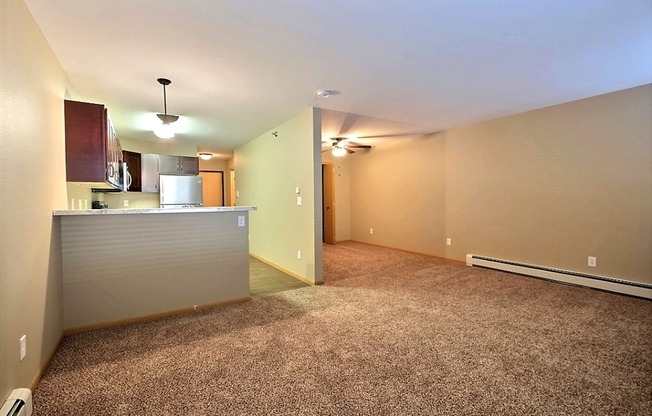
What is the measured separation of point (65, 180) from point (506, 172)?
5.64m

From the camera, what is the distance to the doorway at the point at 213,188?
8.90 m

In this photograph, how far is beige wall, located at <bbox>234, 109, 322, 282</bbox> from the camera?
417cm

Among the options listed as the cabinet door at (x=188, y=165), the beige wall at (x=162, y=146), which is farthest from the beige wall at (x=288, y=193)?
the beige wall at (x=162, y=146)

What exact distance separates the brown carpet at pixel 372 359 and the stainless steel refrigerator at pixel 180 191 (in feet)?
12.1

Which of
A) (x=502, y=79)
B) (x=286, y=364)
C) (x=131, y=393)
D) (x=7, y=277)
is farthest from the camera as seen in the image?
(x=502, y=79)

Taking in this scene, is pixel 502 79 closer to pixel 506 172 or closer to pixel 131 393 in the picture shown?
pixel 506 172

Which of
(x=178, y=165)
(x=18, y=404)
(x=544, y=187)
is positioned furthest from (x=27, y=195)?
(x=544, y=187)

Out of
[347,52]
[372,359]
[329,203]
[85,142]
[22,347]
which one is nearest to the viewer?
[22,347]

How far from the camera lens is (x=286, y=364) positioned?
2.15 meters

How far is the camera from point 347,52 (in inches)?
102

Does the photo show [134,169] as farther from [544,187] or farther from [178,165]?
[544,187]

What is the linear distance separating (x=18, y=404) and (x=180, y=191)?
17.0ft

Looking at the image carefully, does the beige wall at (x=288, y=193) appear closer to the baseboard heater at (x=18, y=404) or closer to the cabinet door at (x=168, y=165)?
the cabinet door at (x=168, y=165)

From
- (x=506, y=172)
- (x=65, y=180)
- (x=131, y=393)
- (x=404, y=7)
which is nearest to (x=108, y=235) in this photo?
(x=65, y=180)
